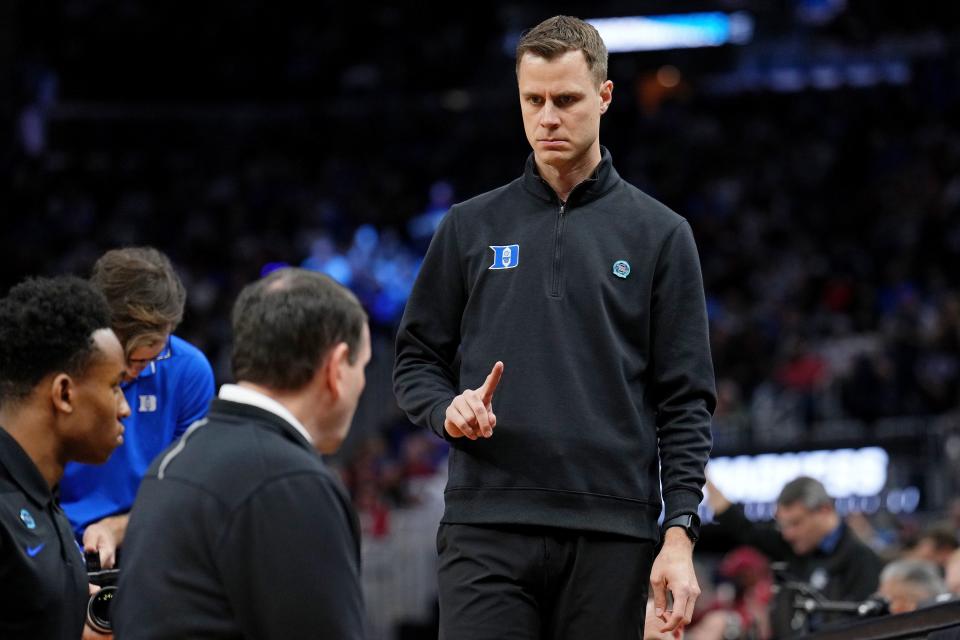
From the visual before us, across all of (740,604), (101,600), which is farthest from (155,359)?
(740,604)

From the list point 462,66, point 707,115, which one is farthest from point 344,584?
point 462,66

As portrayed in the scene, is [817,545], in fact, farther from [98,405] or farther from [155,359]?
[98,405]

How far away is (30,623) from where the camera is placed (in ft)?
11.0

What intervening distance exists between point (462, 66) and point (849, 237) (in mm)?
10111

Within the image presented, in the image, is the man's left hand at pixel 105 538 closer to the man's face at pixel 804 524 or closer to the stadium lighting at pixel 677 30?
the man's face at pixel 804 524

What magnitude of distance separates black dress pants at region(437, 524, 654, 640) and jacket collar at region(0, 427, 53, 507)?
1.04 meters

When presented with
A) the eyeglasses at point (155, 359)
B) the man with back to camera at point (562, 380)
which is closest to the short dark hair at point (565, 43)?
the man with back to camera at point (562, 380)

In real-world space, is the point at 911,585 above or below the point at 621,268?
below

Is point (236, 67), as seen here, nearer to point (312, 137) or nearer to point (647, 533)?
point (312, 137)

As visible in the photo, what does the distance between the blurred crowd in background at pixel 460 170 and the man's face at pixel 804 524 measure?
16.0 feet

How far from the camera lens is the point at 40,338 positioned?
11.4 ft

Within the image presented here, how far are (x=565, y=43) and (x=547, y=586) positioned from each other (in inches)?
53.7

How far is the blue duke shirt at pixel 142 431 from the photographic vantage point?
4.83m

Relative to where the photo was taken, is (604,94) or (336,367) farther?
(604,94)
